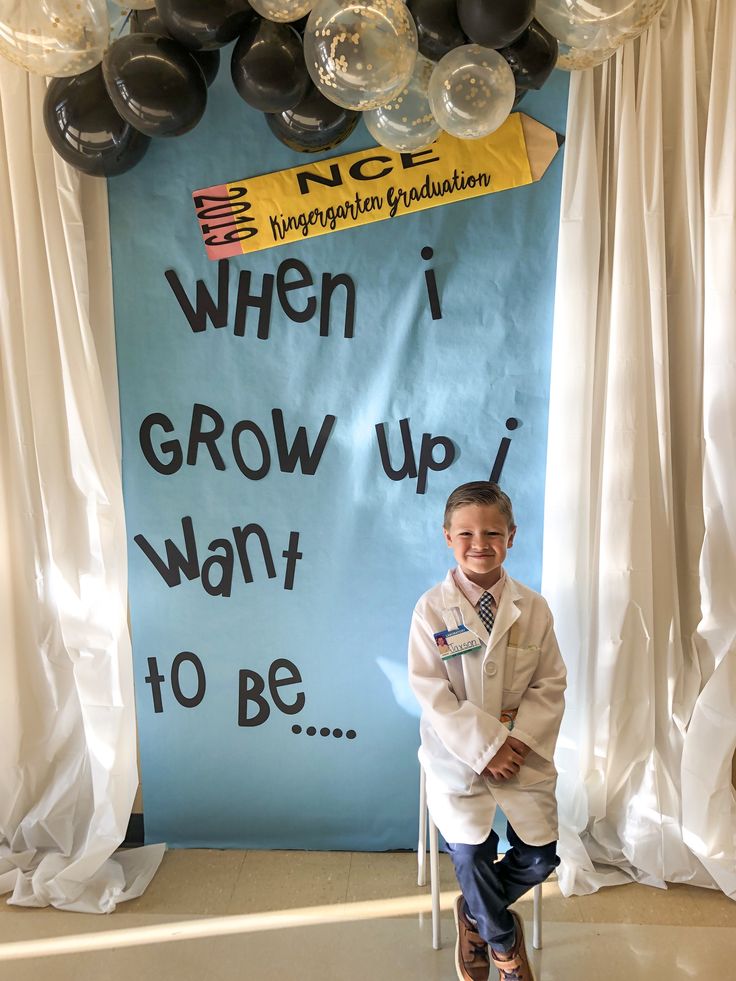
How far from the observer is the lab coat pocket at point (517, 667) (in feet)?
6.97

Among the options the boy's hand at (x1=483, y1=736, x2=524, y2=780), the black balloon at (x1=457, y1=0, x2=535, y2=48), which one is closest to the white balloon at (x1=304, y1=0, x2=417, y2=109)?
the black balloon at (x1=457, y1=0, x2=535, y2=48)

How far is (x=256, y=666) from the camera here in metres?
2.55

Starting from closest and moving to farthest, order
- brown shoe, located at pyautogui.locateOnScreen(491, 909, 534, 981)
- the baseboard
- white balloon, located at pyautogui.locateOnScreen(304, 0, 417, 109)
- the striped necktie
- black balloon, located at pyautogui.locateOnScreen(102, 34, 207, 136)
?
white balloon, located at pyautogui.locateOnScreen(304, 0, 417, 109) < black balloon, located at pyautogui.locateOnScreen(102, 34, 207, 136) < brown shoe, located at pyautogui.locateOnScreen(491, 909, 534, 981) < the striped necktie < the baseboard

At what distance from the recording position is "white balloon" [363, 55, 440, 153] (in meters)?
1.89

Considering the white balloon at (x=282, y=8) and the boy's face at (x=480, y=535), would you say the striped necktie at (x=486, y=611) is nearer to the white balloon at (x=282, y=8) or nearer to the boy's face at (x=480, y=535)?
the boy's face at (x=480, y=535)

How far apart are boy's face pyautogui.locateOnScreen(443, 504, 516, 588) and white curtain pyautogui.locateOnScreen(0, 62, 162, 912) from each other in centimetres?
95

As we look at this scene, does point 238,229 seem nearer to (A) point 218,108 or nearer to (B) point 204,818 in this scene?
(A) point 218,108

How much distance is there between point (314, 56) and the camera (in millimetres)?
1703

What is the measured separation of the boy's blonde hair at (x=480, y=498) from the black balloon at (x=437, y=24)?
3.24 feet

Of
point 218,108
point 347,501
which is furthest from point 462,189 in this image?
point 347,501

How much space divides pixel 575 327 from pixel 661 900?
5.20 ft

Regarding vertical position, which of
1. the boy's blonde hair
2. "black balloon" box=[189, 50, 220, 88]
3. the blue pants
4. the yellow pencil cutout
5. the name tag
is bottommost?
the blue pants

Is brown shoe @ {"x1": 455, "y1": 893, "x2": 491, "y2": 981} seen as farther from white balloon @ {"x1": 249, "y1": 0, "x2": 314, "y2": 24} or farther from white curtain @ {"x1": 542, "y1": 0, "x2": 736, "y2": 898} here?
white balloon @ {"x1": 249, "y1": 0, "x2": 314, "y2": 24}

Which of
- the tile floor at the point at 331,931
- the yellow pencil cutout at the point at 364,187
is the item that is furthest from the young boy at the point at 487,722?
the yellow pencil cutout at the point at 364,187
